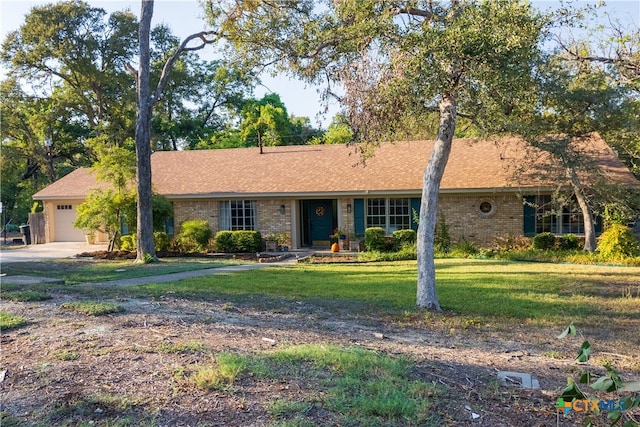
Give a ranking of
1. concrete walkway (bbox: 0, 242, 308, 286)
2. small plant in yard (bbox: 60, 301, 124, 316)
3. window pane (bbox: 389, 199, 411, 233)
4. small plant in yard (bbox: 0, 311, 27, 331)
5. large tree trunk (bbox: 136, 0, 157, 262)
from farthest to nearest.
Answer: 1. window pane (bbox: 389, 199, 411, 233)
2. large tree trunk (bbox: 136, 0, 157, 262)
3. concrete walkway (bbox: 0, 242, 308, 286)
4. small plant in yard (bbox: 60, 301, 124, 316)
5. small plant in yard (bbox: 0, 311, 27, 331)

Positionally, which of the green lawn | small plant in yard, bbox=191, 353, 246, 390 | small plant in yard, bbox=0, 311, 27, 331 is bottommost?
the green lawn

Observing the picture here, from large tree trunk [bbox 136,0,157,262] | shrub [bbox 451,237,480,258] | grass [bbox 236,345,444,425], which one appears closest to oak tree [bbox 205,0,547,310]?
grass [bbox 236,345,444,425]

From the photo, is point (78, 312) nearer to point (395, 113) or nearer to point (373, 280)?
point (395, 113)

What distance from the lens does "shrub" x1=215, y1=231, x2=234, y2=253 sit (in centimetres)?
1983

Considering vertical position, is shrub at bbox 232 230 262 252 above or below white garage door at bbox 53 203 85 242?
below

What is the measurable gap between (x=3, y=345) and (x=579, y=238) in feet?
60.4

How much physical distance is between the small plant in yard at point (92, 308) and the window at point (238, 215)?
14489 millimetres

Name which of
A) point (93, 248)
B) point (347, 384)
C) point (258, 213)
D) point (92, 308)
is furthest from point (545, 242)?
point (93, 248)

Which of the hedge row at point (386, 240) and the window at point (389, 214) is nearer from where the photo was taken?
the hedge row at point (386, 240)

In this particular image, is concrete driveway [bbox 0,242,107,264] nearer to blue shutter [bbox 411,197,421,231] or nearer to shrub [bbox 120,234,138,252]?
shrub [bbox 120,234,138,252]

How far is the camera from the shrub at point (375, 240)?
62.2ft

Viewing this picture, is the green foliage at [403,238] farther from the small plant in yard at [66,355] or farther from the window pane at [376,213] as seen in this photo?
the small plant in yard at [66,355]

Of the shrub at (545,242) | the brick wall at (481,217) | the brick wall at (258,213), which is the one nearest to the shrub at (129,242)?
the brick wall at (258,213)

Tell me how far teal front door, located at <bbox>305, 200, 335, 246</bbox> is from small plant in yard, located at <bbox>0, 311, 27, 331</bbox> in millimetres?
16185
